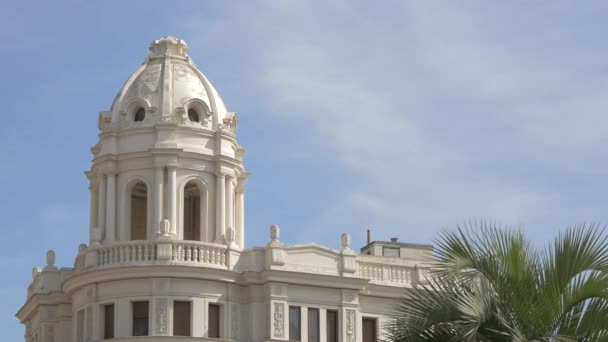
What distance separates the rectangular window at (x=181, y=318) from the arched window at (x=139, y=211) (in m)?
6.30

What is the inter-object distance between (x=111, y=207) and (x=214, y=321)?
7.55 m

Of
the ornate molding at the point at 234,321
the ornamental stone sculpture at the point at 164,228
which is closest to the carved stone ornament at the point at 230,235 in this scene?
the ornamental stone sculpture at the point at 164,228

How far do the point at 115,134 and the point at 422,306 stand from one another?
1619 inches

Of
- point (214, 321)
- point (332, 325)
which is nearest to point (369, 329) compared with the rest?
point (332, 325)

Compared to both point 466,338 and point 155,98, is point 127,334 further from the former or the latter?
point 466,338

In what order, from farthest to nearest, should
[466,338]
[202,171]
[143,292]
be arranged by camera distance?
[202,171] → [143,292] → [466,338]

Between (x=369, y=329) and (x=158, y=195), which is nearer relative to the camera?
(x=158, y=195)

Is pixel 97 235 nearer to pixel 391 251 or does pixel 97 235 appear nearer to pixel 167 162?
pixel 167 162

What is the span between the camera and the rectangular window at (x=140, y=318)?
2464 inches

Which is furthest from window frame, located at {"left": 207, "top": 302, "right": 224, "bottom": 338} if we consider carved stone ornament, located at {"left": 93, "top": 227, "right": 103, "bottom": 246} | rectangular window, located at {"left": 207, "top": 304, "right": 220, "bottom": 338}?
carved stone ornament, located at {"left": 93, "top": 227, "right": 103, "bottom": 246}

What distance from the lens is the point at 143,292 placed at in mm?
62438

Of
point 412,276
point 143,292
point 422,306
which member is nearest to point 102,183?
point 143,292

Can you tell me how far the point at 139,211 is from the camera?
69.5m

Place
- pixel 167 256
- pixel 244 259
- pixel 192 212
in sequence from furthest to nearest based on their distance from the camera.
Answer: pixel 192 212 < pixel 244 259 < pixel 167 256
